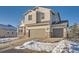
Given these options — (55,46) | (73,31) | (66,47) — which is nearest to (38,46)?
(55,46)

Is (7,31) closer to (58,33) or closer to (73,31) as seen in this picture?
(58,33)

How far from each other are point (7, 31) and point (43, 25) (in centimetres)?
46

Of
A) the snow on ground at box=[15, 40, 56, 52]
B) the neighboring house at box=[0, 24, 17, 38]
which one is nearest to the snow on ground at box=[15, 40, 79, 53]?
the snow on ground at box=[15, 40, 56, 52]

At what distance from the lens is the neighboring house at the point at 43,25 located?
2369 mm

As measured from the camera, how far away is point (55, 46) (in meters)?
2.35

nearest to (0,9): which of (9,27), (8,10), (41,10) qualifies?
(8,10)

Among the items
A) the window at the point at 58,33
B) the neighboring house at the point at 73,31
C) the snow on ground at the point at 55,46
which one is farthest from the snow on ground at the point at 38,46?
the neighboring house at the point at 73,31

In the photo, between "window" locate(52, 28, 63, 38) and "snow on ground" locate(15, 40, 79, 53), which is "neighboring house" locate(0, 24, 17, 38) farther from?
"window" locate(52, 28, 63, 38)

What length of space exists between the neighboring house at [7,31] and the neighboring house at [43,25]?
0.07m

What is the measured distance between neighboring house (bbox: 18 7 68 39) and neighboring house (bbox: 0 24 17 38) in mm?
74

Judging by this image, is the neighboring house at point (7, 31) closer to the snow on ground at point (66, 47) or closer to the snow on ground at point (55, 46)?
the snow on ground at point (55, 46)

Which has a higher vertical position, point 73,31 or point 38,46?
point 73,31
